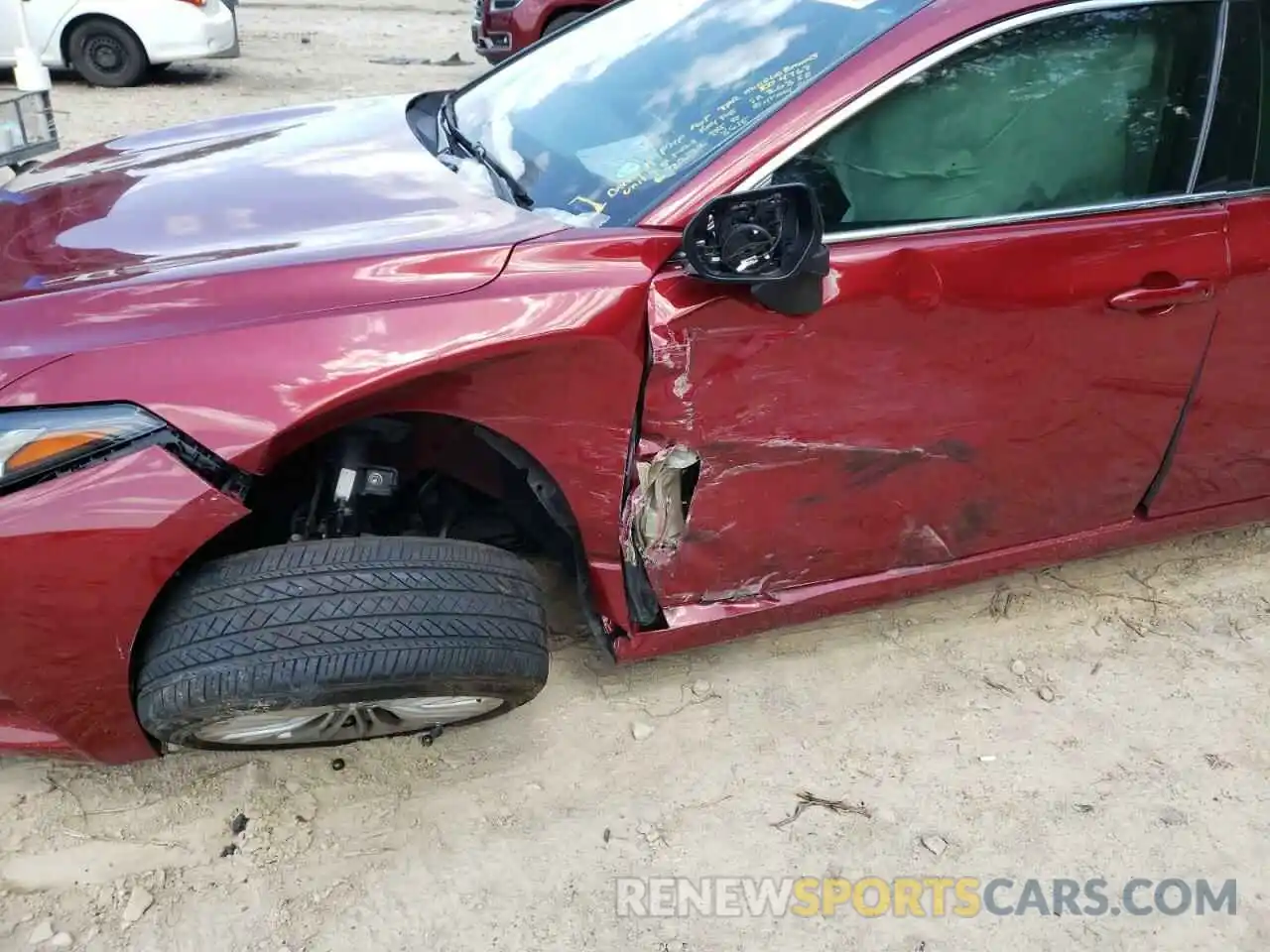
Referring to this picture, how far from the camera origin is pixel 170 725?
188 centimetres

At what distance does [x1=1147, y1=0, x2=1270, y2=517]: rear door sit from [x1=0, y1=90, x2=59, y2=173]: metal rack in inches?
114

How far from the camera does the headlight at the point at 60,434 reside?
67.2 inches

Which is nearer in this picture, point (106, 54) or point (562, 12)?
point (562, 12)

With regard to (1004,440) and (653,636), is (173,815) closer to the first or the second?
(653,636)

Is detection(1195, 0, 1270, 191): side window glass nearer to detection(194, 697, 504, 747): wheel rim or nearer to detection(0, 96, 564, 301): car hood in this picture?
detection(0, 96, 564, 301): car hood

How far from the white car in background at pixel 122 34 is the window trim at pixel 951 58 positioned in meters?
8.29

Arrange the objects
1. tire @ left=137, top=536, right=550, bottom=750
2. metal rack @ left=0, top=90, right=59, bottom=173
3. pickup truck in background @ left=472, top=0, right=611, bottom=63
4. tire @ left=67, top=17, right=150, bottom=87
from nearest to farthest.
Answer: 1. tire @ left=137, top=536, right=550, bottom=750
2. metal rack @ left=0, top=90, right=59, bottom=173
3. pickup truck in background @ left=472, top=0, right=611, bottom=63
4. tire @ left=67, top=17, right=150, bottom=87

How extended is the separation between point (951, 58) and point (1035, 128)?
27 centimetres

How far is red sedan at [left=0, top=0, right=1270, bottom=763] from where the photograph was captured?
1.79 m

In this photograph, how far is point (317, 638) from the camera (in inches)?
72.6

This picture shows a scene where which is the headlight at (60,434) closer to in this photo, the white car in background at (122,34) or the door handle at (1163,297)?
the door handle at (1163,297)

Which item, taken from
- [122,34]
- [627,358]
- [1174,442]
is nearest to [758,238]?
[627,358]

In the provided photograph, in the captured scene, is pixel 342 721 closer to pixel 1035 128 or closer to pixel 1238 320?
pixel 1035 128

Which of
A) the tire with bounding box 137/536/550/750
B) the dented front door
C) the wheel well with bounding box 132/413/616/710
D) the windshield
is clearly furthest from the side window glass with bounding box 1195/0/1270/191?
the tire with bounding box 137/536/550/750
